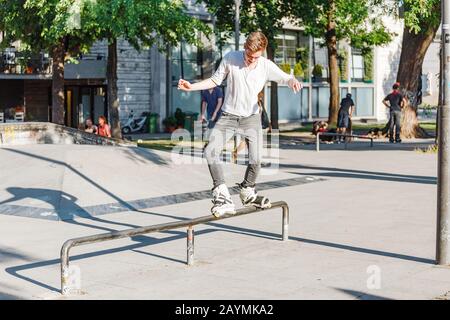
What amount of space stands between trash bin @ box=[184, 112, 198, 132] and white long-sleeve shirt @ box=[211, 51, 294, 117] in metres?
31.0

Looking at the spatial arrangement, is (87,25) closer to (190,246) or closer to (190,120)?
(190,246)

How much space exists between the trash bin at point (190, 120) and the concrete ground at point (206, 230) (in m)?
20.7

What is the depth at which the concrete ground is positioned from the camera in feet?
26.7

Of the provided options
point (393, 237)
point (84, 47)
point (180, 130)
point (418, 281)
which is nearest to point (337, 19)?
point (180, 130)

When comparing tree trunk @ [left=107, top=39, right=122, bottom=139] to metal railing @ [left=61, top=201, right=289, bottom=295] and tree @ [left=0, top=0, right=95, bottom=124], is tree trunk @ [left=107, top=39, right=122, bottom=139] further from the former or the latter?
metal railing @ [left=61, top=201, right=289, bottom=295]

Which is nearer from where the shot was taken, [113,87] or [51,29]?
[51,29]

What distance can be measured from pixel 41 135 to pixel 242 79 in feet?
42.1

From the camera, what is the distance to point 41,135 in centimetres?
2120

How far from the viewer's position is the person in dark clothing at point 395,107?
28686 mm

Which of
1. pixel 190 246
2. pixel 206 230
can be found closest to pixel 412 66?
pixel 206 230

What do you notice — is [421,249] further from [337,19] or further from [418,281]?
[337,19]

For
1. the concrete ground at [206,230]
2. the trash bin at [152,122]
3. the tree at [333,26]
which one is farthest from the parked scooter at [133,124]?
the concrete ground at [206,230]

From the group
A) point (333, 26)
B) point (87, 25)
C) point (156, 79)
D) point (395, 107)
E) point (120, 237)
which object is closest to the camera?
point (120, 237)
